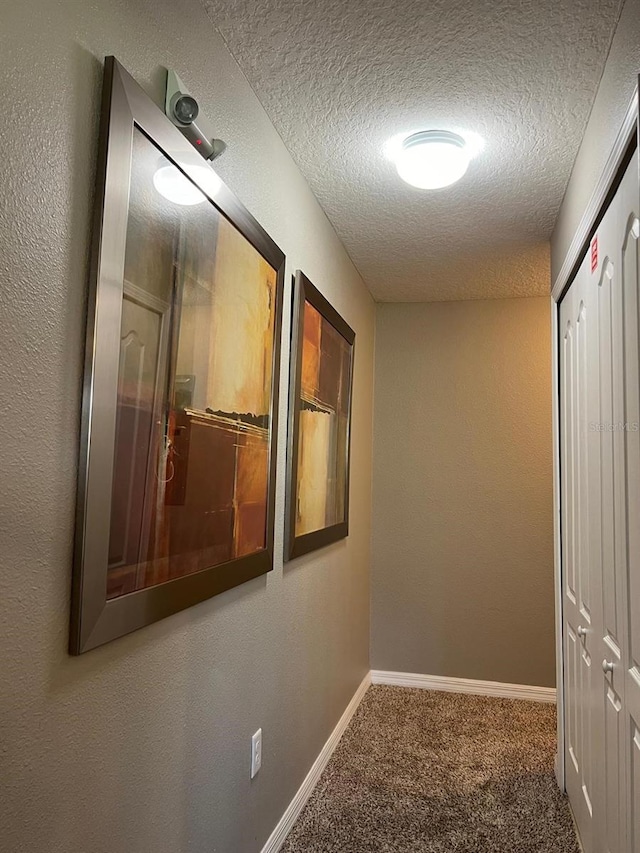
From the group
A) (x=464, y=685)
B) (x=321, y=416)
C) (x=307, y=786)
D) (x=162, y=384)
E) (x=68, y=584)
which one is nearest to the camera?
(x=68, y=584)

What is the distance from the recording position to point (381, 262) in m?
3.41

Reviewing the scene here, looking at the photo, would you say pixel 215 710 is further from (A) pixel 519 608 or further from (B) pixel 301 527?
(A) pixel 519 608

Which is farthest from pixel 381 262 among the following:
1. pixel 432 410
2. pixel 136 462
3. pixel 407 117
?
pixel 136 462

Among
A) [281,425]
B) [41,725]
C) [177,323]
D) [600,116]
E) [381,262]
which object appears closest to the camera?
[41,725]

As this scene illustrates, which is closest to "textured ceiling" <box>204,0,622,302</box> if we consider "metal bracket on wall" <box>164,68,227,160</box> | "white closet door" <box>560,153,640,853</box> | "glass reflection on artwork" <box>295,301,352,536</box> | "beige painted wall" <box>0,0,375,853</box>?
"beige painted wall" <box>0,0,375,853</box>

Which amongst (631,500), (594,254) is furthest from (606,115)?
(631,500)

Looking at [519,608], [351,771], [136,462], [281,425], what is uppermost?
[281,425]

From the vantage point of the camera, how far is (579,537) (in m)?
2.30

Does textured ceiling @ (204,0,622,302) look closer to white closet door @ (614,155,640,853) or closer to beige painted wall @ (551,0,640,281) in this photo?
beige painted wall @ (551,0,640,281)

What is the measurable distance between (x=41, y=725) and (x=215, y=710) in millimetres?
746

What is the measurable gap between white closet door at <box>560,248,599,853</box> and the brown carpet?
195 mm

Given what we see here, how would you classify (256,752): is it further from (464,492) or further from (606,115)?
(464,492)

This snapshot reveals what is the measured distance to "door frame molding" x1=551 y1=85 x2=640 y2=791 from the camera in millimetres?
1458

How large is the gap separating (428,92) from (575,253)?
0.74 m
